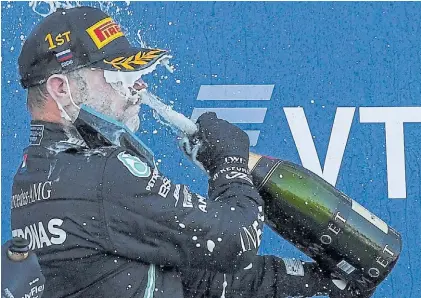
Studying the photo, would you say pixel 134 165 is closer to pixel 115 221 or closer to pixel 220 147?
pixel 115 221

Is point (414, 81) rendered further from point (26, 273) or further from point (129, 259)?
point (26, 273)

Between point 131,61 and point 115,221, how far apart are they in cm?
34

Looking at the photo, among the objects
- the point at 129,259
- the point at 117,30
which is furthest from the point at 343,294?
the point at 117,30

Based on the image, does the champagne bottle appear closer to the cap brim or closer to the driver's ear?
the cap brim

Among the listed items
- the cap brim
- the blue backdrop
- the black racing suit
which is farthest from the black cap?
the blue backdrop

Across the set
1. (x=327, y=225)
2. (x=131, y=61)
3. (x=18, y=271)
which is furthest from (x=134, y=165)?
(x=327, y=225)

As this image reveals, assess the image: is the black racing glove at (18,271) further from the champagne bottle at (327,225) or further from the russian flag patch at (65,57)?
the champagne bottle at (327,225)

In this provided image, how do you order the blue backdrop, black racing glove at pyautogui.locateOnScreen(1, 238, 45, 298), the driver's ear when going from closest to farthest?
black racing glove at pyautogui.locateOnScreen(1, 238, 45, 298) → the driver's ear → the blue backdrop

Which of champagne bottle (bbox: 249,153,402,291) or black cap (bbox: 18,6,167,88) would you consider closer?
black cap (bbox: 18,6,167,88)

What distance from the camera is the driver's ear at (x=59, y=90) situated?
1.82 meters

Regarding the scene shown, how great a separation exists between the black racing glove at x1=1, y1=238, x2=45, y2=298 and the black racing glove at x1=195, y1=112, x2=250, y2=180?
0.52 meters

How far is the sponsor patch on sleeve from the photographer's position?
1725 mm

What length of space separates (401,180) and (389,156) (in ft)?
0.26

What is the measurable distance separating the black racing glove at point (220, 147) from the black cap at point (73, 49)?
20cm
